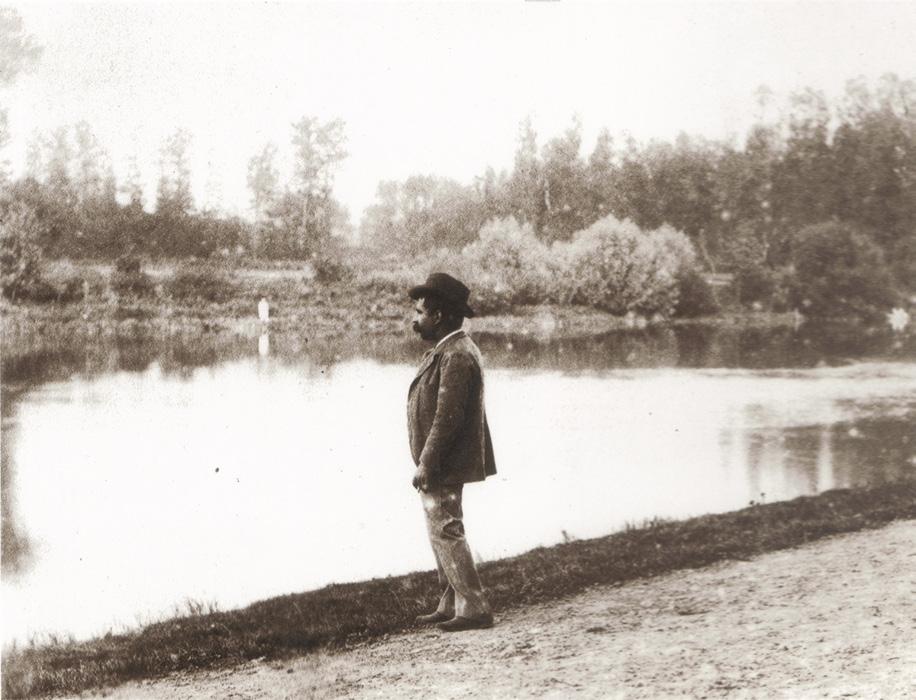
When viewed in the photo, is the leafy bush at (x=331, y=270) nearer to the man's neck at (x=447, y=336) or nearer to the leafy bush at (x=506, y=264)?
the leafy bush at (x=506, y=264)

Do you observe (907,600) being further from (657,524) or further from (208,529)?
(208,529)

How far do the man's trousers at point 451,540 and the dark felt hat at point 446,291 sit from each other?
31.5 inches

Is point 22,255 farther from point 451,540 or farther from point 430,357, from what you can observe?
point 451,540

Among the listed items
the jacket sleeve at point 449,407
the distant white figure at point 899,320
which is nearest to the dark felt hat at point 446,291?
the jacket sleeve at point 449,407

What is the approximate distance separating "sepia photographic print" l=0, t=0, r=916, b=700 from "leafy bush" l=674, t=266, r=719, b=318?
0.6 inches

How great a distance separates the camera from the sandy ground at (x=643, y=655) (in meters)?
4.02

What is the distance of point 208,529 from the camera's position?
14.8 feet

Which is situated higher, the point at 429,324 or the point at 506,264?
the point at 506,264

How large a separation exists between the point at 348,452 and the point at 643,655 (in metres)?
1.72

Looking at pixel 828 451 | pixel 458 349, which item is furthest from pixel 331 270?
pixel 828 451

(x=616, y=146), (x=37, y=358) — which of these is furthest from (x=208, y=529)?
(x=616, y=146)

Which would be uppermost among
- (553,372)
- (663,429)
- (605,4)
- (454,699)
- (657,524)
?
(605,4)

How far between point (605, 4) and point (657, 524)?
9.48 ft

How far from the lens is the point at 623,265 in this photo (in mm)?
5332
